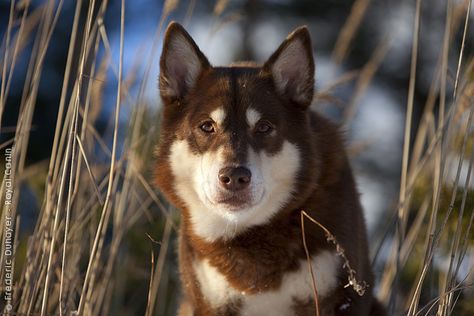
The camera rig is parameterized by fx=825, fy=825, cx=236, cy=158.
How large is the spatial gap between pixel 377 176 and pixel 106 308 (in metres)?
9.54

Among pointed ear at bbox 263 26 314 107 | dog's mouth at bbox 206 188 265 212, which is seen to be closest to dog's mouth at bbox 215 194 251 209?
dog's mouth at bbox 206 188 265 212

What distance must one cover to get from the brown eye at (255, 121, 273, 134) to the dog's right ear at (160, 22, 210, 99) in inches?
19.6

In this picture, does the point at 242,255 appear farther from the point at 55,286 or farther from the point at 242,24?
the point at 242,24

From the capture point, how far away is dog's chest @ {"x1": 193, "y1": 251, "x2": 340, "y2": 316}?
157 inches

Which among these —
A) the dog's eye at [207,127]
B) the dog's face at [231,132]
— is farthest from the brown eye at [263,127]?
the dog's eye at [207,127]

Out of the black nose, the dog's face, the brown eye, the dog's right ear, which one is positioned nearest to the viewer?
the black nose

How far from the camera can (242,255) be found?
13.6 feet

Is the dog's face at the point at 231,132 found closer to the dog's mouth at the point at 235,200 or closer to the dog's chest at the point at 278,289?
the dog's mouth at the point at 235,200

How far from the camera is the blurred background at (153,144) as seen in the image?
412 cm

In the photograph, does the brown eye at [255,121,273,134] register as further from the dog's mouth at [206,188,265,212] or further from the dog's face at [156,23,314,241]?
the dog's mouth at [206,188,265,212]

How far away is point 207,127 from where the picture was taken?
4.13 meters

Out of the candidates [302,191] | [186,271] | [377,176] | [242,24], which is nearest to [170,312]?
[186,271]

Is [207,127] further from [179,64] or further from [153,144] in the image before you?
[153,144]

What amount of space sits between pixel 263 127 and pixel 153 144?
8.15 feet
